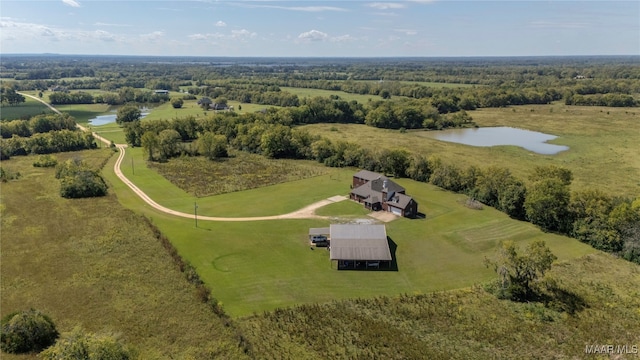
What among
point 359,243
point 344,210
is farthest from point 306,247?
point 344,210

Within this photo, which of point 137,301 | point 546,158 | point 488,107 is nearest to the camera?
point 137,301

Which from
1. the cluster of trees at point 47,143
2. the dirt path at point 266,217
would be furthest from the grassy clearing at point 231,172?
the cluster of trees at point 47,143

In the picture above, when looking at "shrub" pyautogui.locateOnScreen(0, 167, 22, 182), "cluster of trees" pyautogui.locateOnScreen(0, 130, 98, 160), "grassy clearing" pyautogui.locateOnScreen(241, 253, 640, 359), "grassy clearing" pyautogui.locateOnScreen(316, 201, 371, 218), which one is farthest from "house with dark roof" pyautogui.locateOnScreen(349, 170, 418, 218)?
"cluster of trees" pyautogui.locateOnScreen(0, 130, 98, 160)

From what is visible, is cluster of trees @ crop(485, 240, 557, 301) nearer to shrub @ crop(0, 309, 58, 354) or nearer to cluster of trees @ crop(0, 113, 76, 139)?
shrub @ crop(0, 309, 58, 354)

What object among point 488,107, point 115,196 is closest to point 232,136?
point 115,196

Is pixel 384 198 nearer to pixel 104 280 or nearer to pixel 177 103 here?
pixel 104 280

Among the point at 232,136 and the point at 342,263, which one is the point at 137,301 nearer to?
the point at 342,263
